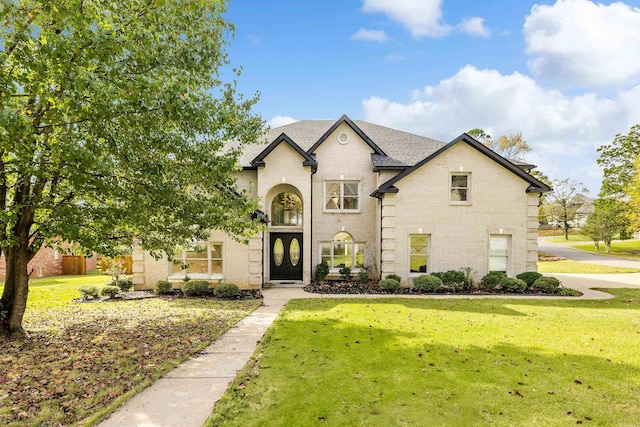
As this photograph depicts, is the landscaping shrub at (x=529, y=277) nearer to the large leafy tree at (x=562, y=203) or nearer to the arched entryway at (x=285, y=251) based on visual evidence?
the arched entryway at (x=285, y=251)

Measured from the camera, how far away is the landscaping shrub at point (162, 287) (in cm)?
1495

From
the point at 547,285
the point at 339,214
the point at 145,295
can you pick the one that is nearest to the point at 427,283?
the point at 547,285

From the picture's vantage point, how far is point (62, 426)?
4430 mm

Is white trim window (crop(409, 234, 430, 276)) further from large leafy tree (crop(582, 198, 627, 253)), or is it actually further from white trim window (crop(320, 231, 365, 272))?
large leafy tree (crop(582, 198, 627, 253))

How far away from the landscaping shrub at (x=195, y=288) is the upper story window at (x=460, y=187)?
1296cm

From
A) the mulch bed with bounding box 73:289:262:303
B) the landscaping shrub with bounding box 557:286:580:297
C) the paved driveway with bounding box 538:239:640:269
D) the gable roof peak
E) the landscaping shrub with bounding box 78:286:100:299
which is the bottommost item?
the paved driveway with bounding box 538:239:640:269

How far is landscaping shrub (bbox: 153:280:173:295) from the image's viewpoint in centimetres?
1495

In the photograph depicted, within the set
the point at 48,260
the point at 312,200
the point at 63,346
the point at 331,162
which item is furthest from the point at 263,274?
the point at 48,260

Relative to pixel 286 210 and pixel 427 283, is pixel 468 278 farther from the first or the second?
pixel 286 210

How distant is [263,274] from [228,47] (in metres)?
11.2

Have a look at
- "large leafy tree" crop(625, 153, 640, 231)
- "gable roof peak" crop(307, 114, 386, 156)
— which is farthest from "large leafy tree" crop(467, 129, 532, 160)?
"gable roof peak" crop(307, 114, 386, 156)

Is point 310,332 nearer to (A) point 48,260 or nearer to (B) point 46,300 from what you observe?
(B) point 46,300

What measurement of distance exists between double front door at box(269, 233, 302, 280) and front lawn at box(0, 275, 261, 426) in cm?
472

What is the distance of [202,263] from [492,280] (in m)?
14.2
